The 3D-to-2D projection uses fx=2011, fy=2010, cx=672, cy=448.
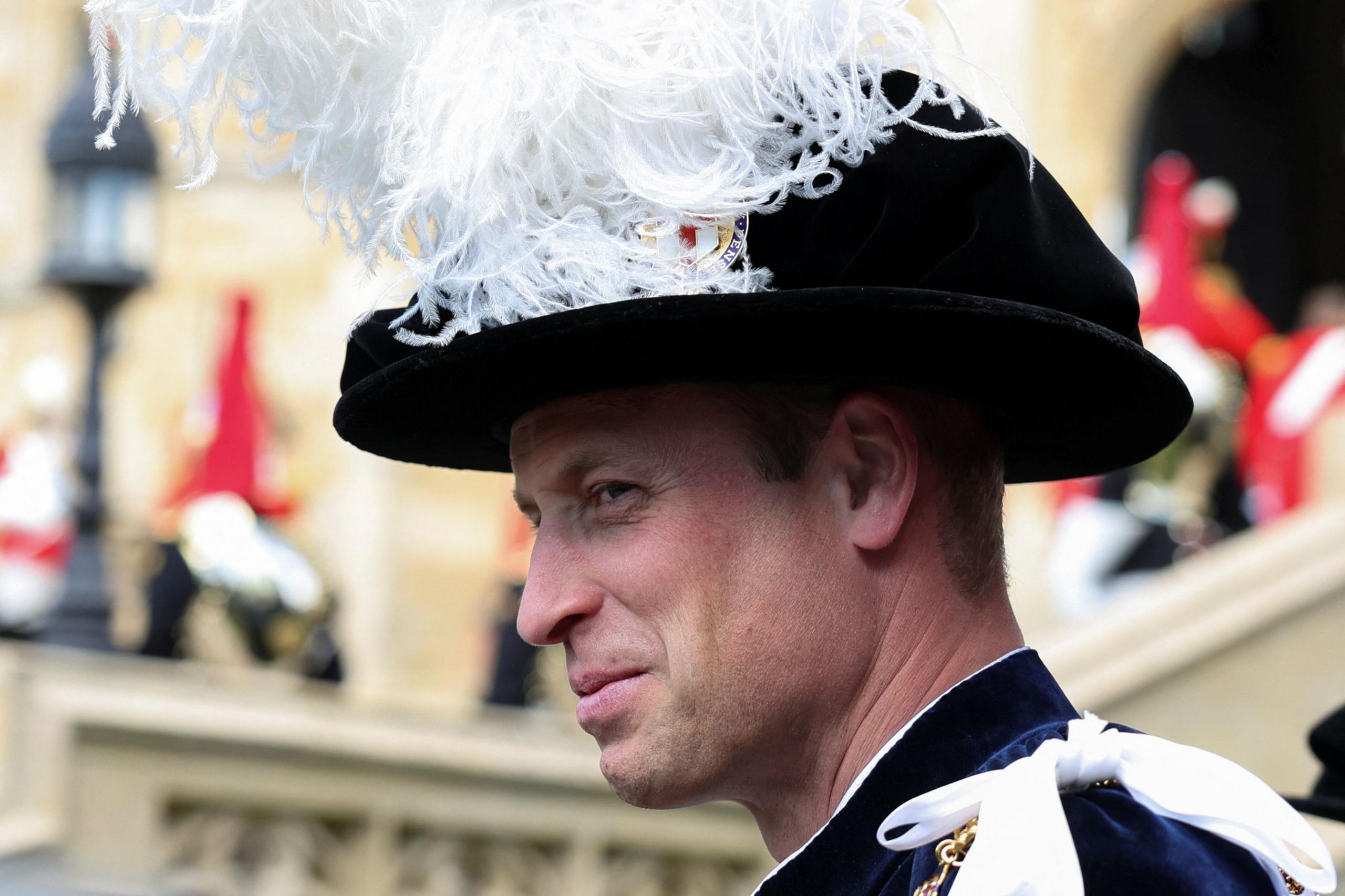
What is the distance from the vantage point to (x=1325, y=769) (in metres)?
2.79

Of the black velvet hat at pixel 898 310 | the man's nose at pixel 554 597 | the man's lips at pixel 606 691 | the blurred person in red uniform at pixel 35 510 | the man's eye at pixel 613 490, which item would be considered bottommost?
the blurred person in red uniform at pixel 35 510

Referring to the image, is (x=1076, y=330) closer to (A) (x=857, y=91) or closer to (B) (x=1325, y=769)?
(A) (x=857, y=91)

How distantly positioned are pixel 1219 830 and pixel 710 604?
0.54 m

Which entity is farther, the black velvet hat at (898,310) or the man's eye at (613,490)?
the man's eye at (613,490)

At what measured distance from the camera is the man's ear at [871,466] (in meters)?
2.06

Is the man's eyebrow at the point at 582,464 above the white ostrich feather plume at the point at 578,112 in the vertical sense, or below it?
below

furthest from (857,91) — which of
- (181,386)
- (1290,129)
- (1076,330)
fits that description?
(1290,129)

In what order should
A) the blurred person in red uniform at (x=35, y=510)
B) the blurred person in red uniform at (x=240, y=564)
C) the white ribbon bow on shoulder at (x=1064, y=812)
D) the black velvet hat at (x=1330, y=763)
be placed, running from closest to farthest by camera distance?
the white ribbon bow on shoulder at (x=1064, y=812)
the black velvet hat at (x=1330, y=763)
the blurred person in red uniform at (x=240, y=564)
the blurred person in red uniform at (x=35, y=510)

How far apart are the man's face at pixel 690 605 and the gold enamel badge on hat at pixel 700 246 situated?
0.58ft

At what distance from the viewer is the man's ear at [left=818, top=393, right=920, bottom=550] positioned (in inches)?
81.0

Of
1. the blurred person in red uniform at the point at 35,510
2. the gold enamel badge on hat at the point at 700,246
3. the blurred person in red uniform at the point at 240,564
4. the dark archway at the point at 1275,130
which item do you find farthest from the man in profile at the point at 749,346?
the dark archway at the point at 1275,130

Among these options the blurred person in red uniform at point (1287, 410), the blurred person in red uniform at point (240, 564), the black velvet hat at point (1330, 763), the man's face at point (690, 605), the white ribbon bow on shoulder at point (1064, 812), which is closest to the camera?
the white ribbon bow on shoulder at point (1064, 812)

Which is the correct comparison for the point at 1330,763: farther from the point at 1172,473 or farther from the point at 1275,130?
the point at 1275,130

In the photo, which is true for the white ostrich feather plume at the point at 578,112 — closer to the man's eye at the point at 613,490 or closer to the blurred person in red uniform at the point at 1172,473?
the man's eye at the point at 613,490
